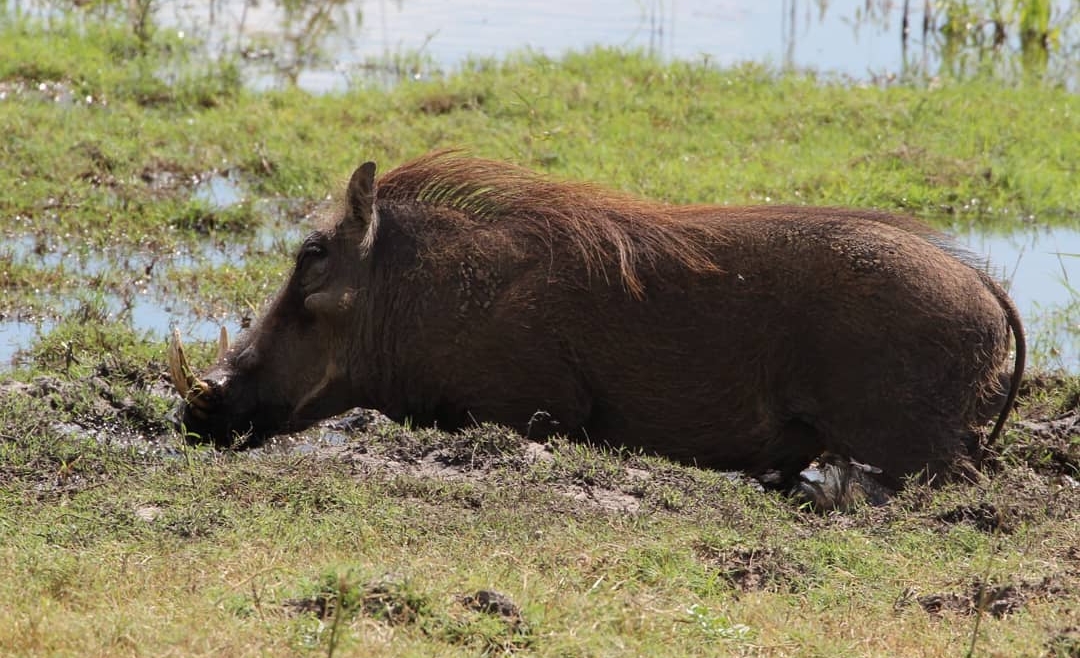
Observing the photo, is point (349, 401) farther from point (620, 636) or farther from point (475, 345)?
point (620, 636)

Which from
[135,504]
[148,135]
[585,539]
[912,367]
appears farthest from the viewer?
[148,135]

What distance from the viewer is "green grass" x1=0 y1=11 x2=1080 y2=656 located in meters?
3.36

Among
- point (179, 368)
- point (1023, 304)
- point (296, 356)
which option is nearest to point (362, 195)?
point (296, 356)

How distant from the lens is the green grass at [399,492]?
336 centimetres

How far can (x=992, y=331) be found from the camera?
4750 mm

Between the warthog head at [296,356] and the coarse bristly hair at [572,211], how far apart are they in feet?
0.69

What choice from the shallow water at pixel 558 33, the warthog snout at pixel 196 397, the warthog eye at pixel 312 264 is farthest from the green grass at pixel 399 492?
the shallow water at pixel 558 33

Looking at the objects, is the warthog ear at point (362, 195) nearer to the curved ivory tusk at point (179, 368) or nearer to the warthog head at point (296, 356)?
the warthog head at point (296, 356)

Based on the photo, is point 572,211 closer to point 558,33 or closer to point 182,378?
point 182,378

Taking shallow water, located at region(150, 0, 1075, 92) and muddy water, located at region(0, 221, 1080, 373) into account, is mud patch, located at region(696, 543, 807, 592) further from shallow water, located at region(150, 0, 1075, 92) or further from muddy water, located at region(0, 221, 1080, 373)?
shallow water, located at region(150, 0, 1075, 92)

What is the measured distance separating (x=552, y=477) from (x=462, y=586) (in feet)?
4.17

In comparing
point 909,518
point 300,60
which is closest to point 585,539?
point 909,518

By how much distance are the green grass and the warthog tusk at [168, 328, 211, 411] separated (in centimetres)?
20

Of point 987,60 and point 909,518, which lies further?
point 987,60
